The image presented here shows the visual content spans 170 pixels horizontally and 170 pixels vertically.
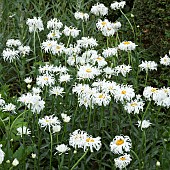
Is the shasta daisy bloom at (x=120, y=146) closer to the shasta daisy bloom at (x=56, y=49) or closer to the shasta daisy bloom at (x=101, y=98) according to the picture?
the shasta daisy bloom at (x=101, y=98)

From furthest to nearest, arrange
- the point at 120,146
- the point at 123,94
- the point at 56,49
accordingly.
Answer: the point at 56,49 → the point at 123,94 → the point at 120,146

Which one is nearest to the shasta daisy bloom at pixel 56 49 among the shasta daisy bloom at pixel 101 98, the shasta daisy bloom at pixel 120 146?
the shasta daisy bloom at pixel 101 98

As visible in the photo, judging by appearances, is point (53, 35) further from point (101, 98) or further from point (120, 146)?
point (120, 146)

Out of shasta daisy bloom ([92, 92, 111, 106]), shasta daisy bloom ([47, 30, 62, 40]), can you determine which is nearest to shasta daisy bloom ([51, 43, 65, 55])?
shasta daisy bloom ([47, 30, 62, 40])

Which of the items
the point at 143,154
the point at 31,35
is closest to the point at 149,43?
the point at 31,35

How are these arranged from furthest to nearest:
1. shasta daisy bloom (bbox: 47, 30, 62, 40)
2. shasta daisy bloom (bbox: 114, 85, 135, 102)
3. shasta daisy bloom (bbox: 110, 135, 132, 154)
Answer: shasta daisy bloom (bbox: 47, 30, 62, 40) → shasta daisy bloom (bbox: 114, 85, 135, 102) → shasta daisy bloom (bbox: 110, 135, 132, 154)

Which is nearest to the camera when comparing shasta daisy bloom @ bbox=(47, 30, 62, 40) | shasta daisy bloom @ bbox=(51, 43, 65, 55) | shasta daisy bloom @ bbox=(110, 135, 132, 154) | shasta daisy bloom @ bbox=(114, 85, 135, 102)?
shasta daisy bloom @ bbox=(110, 135, 132, 154)

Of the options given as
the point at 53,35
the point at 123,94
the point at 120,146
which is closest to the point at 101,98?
the point at 123,94

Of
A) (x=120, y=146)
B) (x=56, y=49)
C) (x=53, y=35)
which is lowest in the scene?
(x=120, y=146)

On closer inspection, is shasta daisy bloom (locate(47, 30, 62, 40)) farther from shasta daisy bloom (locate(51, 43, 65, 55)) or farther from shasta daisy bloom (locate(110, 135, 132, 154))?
shasta daisy bloom (locate(110, 135, 132, 154))

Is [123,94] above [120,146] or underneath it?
above

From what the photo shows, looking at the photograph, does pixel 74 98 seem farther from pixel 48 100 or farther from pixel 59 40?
pixel 59 40

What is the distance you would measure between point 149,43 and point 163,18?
315 mm

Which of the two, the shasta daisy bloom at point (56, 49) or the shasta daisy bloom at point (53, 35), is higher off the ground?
the shasta daisy bloom at point (53, 35)
